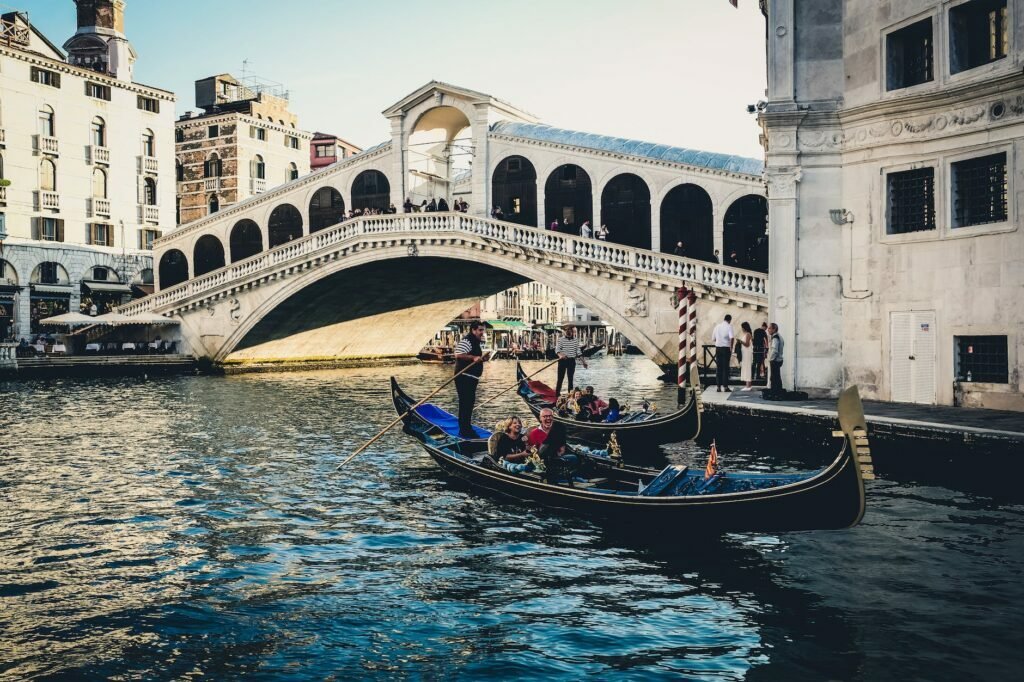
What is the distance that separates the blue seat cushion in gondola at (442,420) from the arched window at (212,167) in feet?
126

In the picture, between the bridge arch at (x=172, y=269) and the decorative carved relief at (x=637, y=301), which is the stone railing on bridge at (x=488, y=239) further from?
the bridge arch at (x=172, y=269)

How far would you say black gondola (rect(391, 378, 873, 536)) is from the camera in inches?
271

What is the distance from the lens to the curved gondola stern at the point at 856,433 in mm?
6582

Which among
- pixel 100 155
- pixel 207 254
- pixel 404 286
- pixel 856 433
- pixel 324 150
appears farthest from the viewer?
pixel 324 150

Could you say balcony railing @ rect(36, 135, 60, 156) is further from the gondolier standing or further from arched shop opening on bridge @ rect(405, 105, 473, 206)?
the gondolier standing

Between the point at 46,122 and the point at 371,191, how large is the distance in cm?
1410

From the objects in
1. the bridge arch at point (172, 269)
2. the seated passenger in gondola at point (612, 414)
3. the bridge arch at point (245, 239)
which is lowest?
the seated passenger in gondola at point (612, 414)

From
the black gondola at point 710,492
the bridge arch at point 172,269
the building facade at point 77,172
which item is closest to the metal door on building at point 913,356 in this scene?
the black gondola at point 710,492

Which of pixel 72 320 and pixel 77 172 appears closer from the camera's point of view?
pixel 72 320

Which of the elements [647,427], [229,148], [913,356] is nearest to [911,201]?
[913,356]

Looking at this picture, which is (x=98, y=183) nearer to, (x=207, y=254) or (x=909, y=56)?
(x=207, y=254)

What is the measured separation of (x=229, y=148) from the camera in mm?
47062

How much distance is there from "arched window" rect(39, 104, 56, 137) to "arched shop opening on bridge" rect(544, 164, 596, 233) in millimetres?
20609

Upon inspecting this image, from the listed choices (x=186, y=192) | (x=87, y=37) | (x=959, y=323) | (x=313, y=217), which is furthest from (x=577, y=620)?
(x=186, y=192)
